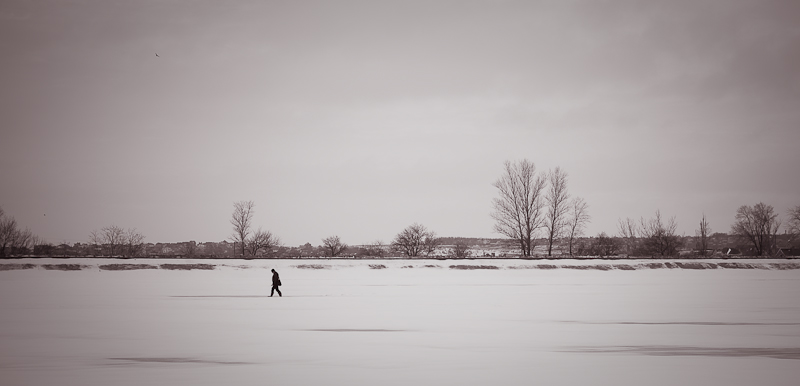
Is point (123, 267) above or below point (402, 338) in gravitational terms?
above

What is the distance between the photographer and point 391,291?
91.7 ft

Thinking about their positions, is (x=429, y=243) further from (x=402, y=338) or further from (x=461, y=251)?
(x=402, y=338)

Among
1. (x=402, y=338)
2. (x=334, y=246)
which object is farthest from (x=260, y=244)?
(x=402, y=338)

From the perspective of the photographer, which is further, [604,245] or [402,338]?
[604,245]

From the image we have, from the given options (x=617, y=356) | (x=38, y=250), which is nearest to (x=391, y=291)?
(x=617, y=356)

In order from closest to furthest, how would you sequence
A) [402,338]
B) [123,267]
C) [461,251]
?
1. [402,338]
2. [123,267]
3. [461,251]

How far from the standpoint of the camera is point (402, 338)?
13672mm

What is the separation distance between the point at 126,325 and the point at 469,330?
31.6 ft

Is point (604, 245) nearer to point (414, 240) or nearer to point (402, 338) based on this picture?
point (414, 240)

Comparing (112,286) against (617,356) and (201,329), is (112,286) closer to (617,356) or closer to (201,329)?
(201,329)

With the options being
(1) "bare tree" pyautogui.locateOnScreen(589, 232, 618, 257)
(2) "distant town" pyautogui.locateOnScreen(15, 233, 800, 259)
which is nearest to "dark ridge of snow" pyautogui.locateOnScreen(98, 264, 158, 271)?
(2) "distant town" pyautogui.locateOnScreen(15, 233, 800, 259)

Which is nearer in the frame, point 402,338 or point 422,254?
point 402,338

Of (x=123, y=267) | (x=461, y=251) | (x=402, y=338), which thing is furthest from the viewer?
(x=461, y=251)

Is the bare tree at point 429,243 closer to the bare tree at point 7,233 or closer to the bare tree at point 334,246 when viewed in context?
the bare tree at point 334,246
